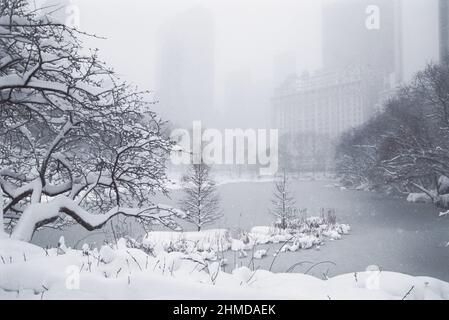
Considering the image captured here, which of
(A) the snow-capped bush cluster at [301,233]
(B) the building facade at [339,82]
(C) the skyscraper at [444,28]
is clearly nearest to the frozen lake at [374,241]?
(A) the snow-capped bush cluster at [301,233]

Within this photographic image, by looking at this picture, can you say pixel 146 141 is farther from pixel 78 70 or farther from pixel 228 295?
pixel 228 295

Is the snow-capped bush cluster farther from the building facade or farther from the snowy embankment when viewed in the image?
the building facade

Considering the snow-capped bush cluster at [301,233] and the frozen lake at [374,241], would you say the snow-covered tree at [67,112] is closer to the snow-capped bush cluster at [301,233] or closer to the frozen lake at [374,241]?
the frozen lake at [374,241]

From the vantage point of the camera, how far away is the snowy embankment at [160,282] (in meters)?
2.68

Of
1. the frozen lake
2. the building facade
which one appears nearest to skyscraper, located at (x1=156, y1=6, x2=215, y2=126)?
the frozen lake

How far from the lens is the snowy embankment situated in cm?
268

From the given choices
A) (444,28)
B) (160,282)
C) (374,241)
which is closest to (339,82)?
(444,28)

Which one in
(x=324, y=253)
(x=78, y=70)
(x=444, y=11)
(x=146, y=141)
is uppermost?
(x=444, y=11)

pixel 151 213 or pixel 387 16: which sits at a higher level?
pixel 387 16

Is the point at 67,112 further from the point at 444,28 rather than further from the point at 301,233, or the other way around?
the point at 444,28

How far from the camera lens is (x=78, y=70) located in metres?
4.92

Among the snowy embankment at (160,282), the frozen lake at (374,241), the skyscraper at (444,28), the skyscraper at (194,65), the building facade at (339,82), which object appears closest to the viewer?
the snowy embankment at (160,282)
